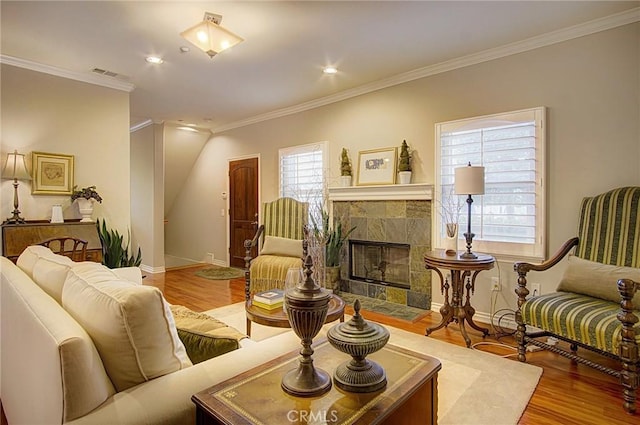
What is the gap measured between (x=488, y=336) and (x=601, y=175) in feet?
5.25

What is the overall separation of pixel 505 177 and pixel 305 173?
2624mm

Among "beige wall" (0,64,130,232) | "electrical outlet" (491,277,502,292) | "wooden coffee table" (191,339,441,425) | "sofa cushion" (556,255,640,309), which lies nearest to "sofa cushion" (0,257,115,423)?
"wooden coffee table" (191,339,441,425)

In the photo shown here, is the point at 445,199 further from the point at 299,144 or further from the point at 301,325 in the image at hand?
the point at 301,325

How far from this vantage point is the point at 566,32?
2.91 metres

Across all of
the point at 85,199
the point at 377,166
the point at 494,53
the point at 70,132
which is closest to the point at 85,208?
the point at 85,199

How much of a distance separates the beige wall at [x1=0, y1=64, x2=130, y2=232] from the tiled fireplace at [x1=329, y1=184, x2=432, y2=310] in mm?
2635

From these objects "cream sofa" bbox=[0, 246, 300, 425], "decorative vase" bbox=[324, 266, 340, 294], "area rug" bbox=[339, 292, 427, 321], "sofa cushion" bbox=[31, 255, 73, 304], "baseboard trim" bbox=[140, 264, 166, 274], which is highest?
"sofa cushion" bbox=[31, 255, 73, 304]

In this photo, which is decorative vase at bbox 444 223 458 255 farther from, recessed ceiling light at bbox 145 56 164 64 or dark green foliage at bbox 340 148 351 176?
recessed ceiling light at bbox 145 56 164 64

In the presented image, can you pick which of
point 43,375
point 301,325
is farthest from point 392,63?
point 43,375

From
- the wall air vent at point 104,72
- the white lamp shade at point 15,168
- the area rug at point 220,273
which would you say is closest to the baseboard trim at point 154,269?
the area rug at point 220,273

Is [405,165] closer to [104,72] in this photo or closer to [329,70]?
[329,70]

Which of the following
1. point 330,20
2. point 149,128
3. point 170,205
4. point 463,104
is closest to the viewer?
point 330,20

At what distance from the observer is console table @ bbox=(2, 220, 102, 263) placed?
10.6 ft

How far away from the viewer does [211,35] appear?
264 centimetres
